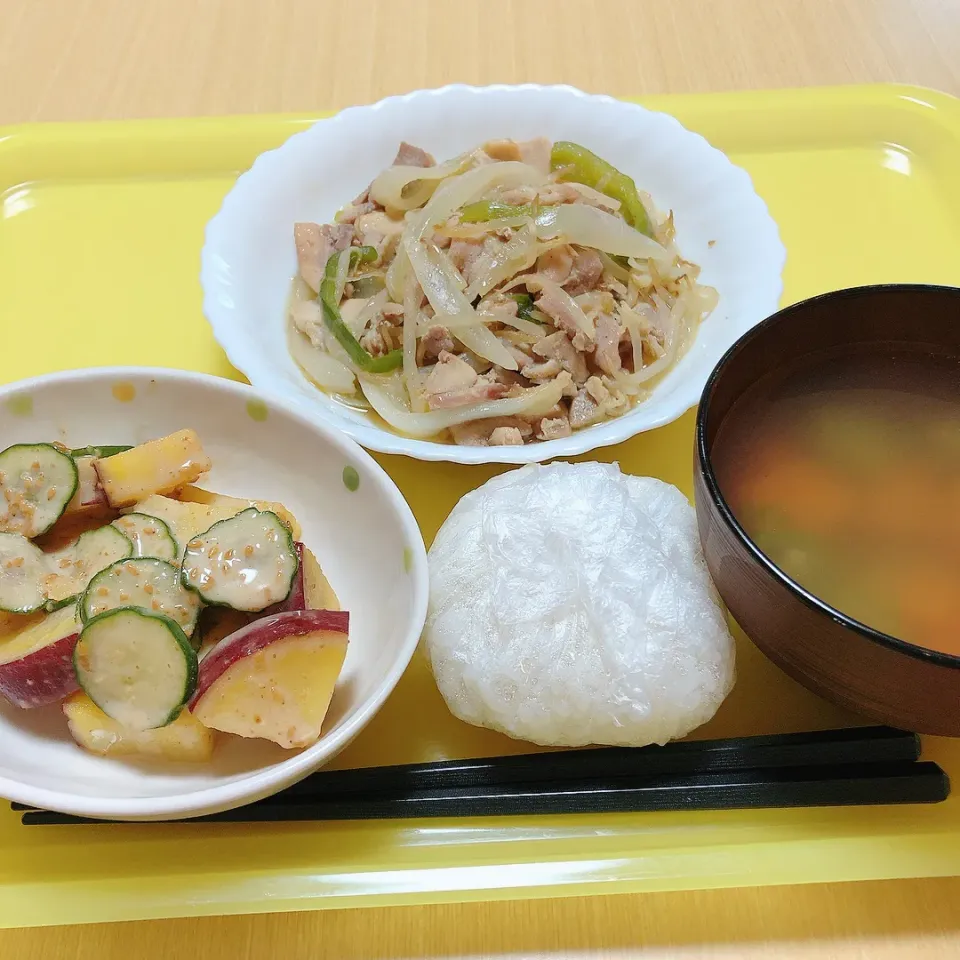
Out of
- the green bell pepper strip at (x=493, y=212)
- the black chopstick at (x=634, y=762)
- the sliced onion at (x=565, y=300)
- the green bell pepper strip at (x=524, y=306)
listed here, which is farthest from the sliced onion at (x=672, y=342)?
the black chopstick at (x=634, y=762)

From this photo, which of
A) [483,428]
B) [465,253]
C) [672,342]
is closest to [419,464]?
[483,428]

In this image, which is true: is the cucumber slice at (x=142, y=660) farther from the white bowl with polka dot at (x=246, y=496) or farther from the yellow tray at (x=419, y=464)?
the yellow tray at (x=419, y=464)

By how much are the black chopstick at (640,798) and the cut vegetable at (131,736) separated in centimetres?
10

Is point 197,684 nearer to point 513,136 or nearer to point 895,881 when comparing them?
point 895,881

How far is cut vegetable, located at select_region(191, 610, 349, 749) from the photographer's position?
105 centimetres

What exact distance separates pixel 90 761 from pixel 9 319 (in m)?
1.16

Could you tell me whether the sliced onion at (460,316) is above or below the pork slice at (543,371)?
above

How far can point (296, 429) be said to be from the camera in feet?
4.66

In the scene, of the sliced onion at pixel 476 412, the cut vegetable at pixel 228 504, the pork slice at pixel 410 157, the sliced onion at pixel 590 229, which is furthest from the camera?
the pork slice at pixel 410 157

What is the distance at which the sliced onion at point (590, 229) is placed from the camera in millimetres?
1752

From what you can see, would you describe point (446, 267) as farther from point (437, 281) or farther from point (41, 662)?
point (41, 662)

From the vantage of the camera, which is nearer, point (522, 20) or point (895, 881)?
point (895, 881)

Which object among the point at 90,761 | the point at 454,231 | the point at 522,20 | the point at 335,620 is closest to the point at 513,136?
the point at 454,231

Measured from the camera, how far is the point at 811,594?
0.98 metres
